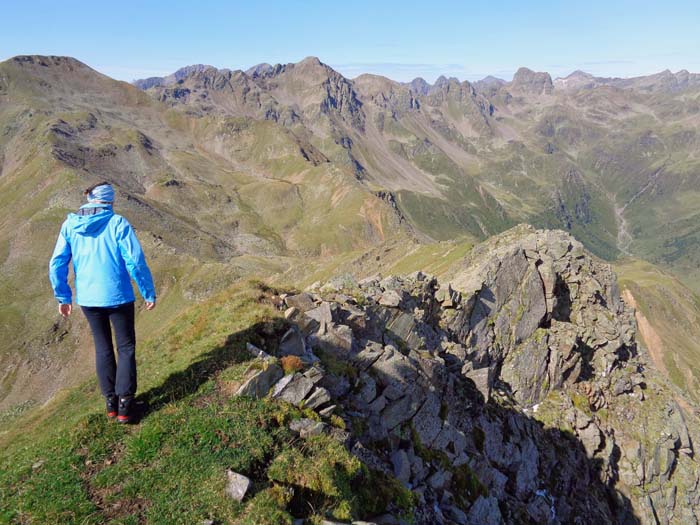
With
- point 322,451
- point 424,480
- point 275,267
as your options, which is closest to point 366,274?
point 275,267

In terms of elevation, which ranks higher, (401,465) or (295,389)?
(295,389)

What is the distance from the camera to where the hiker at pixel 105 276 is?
11.6 meters

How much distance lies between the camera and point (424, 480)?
19328 millimetres

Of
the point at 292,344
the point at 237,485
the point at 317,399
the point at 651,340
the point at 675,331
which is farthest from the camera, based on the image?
the point at 675,331

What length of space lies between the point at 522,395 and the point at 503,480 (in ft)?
61.4

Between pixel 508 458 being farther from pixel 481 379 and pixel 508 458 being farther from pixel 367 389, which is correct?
pixel 367 389

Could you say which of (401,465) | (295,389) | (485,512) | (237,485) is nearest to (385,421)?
Answer: (401,465)

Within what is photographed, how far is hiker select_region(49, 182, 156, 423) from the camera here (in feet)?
38.2

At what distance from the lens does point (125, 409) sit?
12242mm

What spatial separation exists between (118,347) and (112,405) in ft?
5.90

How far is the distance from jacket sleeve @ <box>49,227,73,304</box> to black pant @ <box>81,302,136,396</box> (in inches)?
32.1

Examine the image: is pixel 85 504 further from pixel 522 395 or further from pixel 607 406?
pixel 607 406

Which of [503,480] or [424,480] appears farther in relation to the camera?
[503,480]

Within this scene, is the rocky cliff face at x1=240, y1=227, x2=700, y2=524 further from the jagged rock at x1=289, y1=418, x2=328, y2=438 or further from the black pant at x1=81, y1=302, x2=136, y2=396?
the black pant at x1=81, y1=302, x2=136, y2=396
